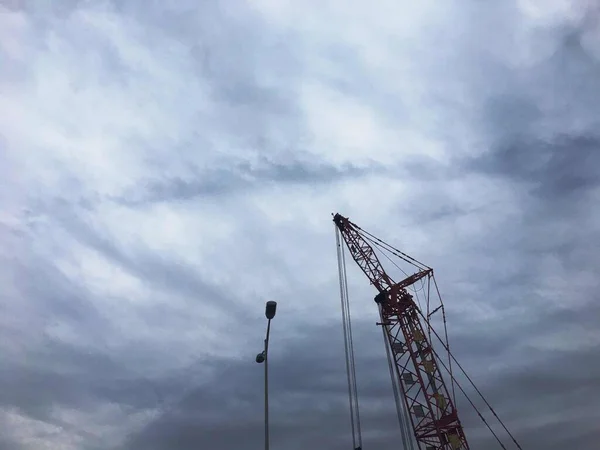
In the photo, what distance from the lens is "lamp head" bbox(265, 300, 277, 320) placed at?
26234mm

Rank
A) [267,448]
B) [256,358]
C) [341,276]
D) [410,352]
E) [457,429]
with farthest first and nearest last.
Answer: [341,276] → [410,352] → [457,429] → [256,358] → [267,448]

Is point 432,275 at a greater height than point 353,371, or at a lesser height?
greater

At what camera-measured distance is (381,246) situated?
86.9m

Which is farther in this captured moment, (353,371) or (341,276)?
(341,276)

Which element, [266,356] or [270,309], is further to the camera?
[266,356]

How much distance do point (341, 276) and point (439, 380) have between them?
2525cm

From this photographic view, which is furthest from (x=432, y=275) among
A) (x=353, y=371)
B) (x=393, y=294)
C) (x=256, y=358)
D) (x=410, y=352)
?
(x=256, y=358)

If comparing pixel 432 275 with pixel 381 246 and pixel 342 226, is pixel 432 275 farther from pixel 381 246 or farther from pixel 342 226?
pixel 342 226

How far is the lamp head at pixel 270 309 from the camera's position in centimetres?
2623

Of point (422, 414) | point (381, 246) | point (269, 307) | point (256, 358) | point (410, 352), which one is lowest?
point (256, 358)

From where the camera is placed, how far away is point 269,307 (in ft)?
86.6

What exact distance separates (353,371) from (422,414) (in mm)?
13272

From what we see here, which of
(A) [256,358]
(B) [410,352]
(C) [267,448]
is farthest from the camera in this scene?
(B) [410,352]

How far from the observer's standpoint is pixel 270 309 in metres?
26.5
